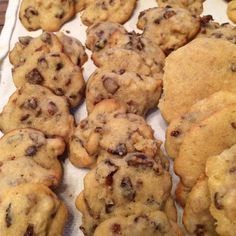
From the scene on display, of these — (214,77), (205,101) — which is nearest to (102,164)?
(205,101)

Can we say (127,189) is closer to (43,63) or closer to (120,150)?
(120,150)

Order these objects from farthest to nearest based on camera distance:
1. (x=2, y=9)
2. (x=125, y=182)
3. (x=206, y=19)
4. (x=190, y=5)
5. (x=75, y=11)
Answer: (x=2, y=9) → (x=75, y=11) → (x=190, y=5) → (x=206, y=19) → (x=125, y=182)

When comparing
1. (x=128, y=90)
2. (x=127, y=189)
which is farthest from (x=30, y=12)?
(x=127, y=189)

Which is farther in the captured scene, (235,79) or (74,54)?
(74,54)

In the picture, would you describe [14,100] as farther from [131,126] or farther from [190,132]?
[190,132]

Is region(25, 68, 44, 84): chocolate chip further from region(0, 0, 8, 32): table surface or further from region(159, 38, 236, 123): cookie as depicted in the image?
region(0, 0, 8, 32): table surface

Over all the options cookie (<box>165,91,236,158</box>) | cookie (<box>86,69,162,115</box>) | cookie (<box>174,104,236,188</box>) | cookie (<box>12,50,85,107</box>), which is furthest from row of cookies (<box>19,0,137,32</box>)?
cookie (<box>174,104,236,188</box>)
